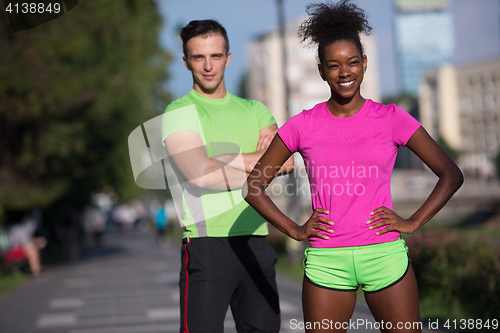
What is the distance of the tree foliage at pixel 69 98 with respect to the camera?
14.9 metres

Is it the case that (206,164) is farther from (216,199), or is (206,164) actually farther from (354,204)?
(354,204)

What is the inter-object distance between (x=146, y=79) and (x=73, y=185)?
166 inches

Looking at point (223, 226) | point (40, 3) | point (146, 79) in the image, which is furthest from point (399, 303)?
point (146, 79)

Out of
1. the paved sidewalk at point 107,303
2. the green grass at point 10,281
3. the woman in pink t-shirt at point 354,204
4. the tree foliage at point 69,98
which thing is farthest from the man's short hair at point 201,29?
the tree foliage at point 69,98

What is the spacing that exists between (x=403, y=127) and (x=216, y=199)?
1042 mm

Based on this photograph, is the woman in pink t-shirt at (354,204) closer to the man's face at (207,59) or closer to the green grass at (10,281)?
the man's face at (207,59)

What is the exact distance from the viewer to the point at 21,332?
8086 millimetres

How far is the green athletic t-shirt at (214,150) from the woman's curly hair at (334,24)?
0.61 m

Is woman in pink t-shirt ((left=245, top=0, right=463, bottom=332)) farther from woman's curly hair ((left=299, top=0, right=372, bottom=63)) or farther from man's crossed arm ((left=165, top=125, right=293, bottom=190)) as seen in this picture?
man's crossed arm ((left=165, top=125, right=293, bottom=190))

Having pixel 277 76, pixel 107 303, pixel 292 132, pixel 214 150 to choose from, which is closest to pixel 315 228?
pixel 292 132

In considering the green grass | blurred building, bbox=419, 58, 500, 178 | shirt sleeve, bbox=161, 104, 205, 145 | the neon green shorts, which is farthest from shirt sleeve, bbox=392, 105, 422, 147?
blurred building, bbox=419, 58, 500, 178

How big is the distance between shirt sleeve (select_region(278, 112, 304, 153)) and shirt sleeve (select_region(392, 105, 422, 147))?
1.29 feet

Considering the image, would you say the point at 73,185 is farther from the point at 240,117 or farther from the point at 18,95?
the point at 240,117

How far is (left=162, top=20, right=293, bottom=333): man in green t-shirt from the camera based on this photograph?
3072 mm
